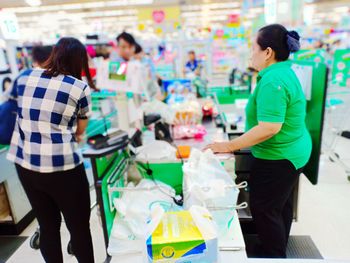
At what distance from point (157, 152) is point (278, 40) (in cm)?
104

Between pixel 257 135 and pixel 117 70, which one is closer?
pixel 257 135

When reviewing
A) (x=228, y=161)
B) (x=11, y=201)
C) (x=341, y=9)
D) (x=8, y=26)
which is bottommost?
(x=11, y=201)

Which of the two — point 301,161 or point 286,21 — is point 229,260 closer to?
point 301,161

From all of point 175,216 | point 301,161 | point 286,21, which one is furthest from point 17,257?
point 286,21

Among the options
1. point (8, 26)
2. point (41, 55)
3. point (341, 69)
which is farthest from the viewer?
point (341, 69)

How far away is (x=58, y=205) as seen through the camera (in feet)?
5.09

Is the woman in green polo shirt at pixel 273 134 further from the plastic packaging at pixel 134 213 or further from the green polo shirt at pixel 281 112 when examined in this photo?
the plastic packaging at pixel 134 213

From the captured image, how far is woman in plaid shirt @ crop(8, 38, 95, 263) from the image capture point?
1366 mm

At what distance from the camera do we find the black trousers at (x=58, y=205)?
1464 mm

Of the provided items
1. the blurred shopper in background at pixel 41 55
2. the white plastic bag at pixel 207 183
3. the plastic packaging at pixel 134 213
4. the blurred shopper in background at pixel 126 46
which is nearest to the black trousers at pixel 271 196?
the white plastic bag at pixel 207 183

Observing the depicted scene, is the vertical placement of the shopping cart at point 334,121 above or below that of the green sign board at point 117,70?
below

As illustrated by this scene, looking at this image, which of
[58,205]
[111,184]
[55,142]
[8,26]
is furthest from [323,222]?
[8,26]

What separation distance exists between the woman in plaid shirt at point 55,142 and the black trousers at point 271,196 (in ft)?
3.29

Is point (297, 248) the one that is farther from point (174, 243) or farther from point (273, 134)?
point (174, 243)
